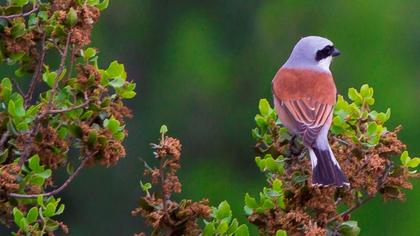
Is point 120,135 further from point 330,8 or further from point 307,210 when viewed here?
point 330,8

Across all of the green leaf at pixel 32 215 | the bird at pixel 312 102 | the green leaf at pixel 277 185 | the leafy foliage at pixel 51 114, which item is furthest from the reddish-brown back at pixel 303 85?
the green leaf at pixel 32 215

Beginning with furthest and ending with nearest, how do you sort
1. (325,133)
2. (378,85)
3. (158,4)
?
1. (158,4)
2. (378,85)
3. (325,133)

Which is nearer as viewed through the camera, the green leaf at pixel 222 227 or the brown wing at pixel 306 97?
the green leaf at pixel 222 227

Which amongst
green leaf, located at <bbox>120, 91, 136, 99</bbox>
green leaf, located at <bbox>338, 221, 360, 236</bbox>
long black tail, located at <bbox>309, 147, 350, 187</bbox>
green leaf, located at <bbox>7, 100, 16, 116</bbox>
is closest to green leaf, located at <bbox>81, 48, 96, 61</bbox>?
green leaf, located at <bbox>120, 91, 136, 99</bbox>

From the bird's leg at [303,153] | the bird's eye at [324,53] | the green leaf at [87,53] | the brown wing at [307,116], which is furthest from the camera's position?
the bird's eye at [324,53]

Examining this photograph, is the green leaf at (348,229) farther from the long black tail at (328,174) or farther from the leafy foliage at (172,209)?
the leafy foliage at (172,209)

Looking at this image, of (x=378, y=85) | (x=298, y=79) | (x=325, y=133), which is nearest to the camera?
(x=325, y=133)

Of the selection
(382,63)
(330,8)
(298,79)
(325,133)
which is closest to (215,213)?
(325,133)

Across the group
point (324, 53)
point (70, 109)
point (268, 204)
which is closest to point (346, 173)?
point (268, 204)

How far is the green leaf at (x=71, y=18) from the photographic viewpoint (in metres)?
3.97

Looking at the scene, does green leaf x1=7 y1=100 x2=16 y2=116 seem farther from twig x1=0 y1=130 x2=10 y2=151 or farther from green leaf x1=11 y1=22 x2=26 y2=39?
green leaf x1=11 y1=22 x2=26 y2=39

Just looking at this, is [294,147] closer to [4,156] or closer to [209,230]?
[209,230]

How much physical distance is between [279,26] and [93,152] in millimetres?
9012

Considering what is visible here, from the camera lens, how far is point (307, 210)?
401cm
